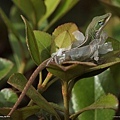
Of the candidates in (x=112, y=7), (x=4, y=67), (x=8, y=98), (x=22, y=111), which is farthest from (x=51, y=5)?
(x=22, y=111)

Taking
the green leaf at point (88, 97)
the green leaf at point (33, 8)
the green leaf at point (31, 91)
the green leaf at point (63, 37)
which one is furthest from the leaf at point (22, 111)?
the green leaf at point (33, 8)

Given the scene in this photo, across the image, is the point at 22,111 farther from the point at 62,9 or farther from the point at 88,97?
the point at 62,9

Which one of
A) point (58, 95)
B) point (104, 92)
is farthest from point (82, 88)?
point (58, 95)

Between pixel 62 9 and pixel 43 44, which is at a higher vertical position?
pixel 43 44

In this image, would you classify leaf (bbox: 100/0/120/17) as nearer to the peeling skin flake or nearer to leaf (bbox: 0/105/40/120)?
the peeling skin flake

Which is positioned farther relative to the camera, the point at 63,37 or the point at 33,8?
the point at 33,8

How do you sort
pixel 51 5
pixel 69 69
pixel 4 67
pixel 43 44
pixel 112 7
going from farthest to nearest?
pixel 51 5
pixel 112 7
pixel 4 67
pixel 43 44
pixel 69 69

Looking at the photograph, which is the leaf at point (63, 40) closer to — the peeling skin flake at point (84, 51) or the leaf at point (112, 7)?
the peeling skin flake at point (84, 51)
